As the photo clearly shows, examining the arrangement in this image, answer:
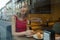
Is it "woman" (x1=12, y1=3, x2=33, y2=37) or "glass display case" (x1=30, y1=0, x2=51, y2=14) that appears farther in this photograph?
"glass display case" (x1=30, y1=0, x2=51, y2=14)

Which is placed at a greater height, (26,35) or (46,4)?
(46,4)

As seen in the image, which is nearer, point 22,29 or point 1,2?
point 22,29

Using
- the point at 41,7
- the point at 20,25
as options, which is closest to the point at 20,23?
the point at 20,25

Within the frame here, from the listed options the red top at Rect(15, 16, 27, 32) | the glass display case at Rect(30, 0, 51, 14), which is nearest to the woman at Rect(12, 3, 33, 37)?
the red top at Rect(15, 16, 27, 32)

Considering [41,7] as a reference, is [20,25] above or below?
below

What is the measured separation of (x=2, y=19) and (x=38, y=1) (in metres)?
2.06

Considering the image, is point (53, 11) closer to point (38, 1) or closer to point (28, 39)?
point (38, 1)

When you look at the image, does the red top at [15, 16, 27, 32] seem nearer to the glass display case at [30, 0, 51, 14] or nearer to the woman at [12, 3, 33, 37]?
the woman at [12, 3, 33, 37]

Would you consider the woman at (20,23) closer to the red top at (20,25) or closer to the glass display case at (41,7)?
the red top at (20,25)

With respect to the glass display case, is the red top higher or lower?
lower

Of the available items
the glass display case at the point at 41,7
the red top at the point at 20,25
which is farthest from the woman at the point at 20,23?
the glass display case at the point at 41,7

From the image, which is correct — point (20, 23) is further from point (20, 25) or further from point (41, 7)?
point (41, 7)

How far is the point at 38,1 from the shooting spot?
3822 millimetres

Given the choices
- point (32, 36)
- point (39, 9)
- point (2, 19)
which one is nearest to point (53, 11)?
point (39, 9)
